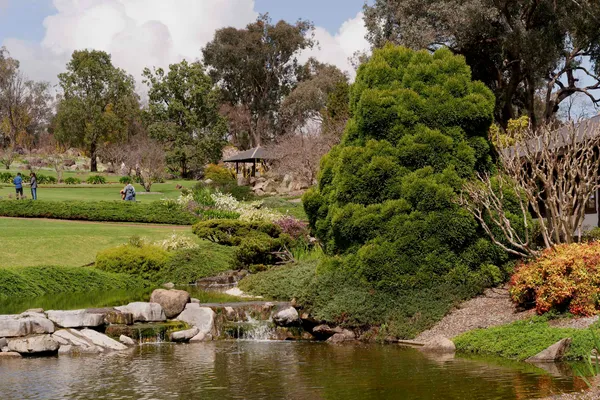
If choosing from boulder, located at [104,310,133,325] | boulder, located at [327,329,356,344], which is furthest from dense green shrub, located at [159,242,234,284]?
boulder, located at [327,329,356,344]

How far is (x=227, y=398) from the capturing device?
8.73m

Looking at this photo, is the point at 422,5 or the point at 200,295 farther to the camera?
the point at 422,5

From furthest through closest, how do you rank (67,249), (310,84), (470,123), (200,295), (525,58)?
(310,84) → (525,58) → (67,249) → (200,295) → (470,123)

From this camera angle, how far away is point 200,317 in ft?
47.9

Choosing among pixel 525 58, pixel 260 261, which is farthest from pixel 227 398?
pixel 525 58

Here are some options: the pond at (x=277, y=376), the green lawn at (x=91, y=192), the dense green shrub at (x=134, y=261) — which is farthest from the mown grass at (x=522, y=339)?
the green lawn at (x=91, y=192)

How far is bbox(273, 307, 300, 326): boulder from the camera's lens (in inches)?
573

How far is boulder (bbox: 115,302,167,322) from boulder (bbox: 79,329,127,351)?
4.14 ft

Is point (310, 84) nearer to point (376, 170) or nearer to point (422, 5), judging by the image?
point (422, 5)

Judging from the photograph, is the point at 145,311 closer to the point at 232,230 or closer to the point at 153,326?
the point at 153,326

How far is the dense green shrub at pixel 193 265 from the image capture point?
831 inches

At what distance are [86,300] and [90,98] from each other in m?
58.8

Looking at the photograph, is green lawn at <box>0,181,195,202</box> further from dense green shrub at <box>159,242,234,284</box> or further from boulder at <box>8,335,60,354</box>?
boulder at <box>8,335,60,354</box>

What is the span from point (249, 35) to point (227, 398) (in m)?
71.7
